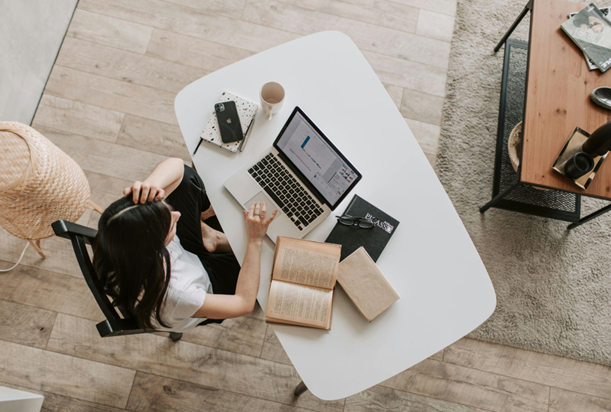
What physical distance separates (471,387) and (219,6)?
2.35m

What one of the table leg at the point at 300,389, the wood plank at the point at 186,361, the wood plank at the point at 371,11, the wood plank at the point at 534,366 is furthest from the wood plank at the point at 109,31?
the wood plank at the point at 534,366

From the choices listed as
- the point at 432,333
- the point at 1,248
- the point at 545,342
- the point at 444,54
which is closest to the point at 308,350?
the point at 432,333

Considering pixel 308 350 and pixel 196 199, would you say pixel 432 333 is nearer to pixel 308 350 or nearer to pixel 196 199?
pixel 308 350

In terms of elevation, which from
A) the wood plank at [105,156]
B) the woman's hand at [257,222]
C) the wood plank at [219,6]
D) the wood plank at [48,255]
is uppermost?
the wood plank at [219,6]

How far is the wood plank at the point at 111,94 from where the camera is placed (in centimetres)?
200

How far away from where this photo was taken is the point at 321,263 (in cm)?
113

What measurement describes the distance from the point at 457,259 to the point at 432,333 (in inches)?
9.4

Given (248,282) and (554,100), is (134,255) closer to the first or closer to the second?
(248,282)

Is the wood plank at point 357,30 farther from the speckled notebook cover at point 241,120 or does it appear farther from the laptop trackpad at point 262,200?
the laptop trackpad at point 262,200

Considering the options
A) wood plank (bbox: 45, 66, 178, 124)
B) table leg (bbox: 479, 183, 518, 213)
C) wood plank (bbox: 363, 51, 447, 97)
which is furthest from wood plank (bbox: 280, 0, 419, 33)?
table leg (bbox: 479, 183, 518, 213)

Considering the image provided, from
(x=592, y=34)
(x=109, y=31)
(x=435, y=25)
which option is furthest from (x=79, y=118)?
(x=592, y=34)

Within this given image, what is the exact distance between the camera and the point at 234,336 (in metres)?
1.76

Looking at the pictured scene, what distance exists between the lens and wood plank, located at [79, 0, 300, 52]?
6.91ft

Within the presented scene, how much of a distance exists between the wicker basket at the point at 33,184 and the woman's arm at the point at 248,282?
71cm
